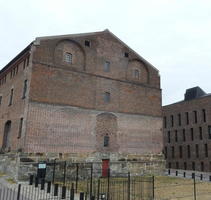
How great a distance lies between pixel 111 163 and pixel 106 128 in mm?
3223

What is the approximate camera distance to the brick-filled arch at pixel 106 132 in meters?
21.9

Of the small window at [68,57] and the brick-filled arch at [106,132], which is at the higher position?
the small window at [68,57]

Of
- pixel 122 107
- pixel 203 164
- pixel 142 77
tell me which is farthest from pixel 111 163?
pixel 203 164

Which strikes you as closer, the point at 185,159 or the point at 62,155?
the point at 62,155

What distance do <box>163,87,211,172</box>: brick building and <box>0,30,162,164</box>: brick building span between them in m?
15.7

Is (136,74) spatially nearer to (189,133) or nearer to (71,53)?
(71,53)

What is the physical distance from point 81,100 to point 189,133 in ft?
86.9

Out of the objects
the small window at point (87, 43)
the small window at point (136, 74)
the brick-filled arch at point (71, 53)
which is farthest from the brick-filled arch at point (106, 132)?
the small window at point (87, 43)

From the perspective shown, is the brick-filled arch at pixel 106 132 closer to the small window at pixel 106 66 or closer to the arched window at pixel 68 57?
the small window at pixel 106 66

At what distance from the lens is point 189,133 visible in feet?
136

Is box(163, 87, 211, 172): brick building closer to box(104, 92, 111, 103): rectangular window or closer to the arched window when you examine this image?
box(104, 92, 111, 103): rectangular window

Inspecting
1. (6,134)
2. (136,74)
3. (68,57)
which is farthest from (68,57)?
(6,134)

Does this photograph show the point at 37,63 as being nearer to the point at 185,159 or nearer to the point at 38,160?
the point at 38,160

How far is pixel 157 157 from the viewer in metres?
25.0
